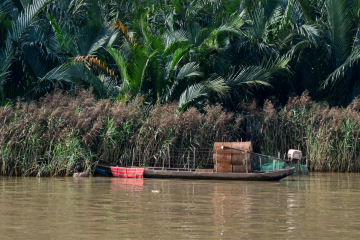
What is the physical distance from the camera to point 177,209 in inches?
397

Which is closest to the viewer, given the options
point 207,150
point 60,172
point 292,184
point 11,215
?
point 11,215

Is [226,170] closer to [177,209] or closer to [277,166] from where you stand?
[277,166]

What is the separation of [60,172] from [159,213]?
7824mm

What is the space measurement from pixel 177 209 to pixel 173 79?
441 inches

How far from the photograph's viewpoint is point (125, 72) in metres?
19.7

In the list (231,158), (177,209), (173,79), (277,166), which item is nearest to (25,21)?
(173,79)

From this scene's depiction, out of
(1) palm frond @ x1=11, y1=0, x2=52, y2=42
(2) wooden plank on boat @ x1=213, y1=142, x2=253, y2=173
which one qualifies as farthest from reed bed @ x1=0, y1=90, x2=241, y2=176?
(1) palm frond @ x1=11, y1=0, x2=52, y2=42

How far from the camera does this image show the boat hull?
16.0 meters

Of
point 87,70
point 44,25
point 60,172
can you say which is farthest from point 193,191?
point 44,25

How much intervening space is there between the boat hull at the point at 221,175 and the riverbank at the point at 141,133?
780 millimetres

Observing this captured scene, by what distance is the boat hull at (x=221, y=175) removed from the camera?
1603 centimetres

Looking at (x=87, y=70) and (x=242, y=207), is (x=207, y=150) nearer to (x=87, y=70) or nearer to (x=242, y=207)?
(x=87, y=70)

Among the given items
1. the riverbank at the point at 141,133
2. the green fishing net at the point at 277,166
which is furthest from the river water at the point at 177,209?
the riverbank at the point at 141,133

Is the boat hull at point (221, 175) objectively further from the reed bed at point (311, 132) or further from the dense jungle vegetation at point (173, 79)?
the reed bed at point (311, 132)
